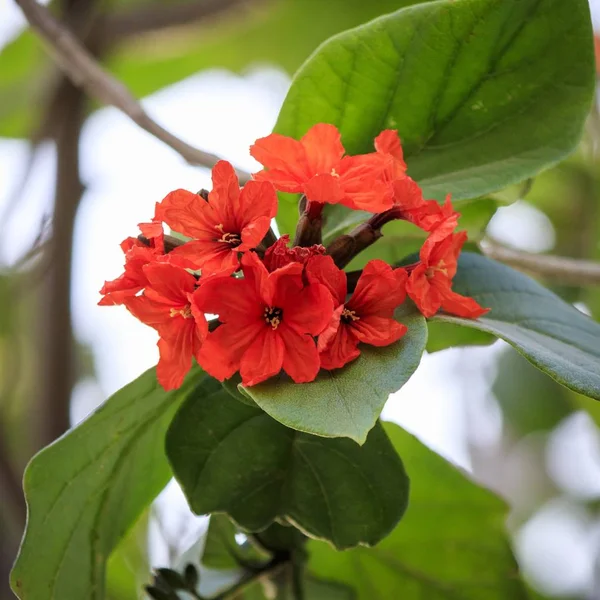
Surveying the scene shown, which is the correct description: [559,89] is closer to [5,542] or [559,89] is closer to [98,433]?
[98,433]

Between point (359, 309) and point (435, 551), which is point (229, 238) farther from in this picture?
point (435, 551)

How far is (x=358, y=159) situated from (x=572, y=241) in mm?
1695

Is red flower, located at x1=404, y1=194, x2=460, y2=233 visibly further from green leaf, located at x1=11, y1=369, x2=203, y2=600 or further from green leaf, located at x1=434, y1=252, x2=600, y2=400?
green leaf, located at x1=11, y1=369, x2=203, y2=600

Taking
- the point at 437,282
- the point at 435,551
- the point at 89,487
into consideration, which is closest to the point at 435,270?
the point at 437,282

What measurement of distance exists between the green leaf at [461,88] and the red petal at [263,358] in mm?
289

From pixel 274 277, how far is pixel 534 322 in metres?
0.30

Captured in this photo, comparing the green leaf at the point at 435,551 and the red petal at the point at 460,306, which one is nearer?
the red petal at the point at 460,306

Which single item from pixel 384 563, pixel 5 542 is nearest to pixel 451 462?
pixel 384 563

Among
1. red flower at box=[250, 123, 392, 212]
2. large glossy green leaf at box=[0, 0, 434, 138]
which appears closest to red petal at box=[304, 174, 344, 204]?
red flower at box=[250, 123, 392, 212]

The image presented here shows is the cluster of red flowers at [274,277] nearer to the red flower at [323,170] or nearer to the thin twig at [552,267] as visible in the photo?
the red flower at [323,170]

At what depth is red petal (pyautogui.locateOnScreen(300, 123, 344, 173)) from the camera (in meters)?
0.69

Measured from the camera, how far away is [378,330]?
0.62 metres

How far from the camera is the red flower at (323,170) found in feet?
2.12

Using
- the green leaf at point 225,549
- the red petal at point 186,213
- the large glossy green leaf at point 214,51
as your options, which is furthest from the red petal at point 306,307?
the large glossy green leaf at point 214,51
